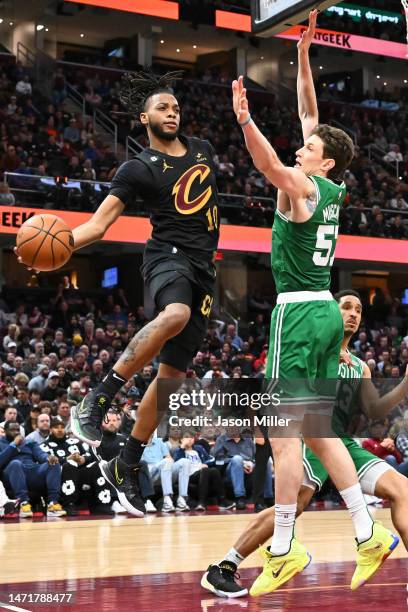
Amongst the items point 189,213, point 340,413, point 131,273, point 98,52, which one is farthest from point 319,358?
point 98,52

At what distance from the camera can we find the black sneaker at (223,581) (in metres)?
6.10

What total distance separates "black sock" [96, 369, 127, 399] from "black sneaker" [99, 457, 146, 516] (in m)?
0.43

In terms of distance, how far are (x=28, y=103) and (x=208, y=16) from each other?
200 inches

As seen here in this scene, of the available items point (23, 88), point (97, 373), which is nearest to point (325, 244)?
point (97, 373)

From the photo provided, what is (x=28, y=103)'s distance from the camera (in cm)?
2492

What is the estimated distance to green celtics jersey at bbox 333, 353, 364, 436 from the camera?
615cm

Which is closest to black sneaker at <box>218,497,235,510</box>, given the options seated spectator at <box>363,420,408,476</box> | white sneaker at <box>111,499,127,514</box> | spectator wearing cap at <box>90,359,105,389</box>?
white sneaker at <box>111,499,127,514</box>

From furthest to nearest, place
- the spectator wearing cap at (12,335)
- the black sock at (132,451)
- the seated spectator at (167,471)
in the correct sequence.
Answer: the spectator wearing cap at (12,335), the seated spectator at (167,471), the black sock at (132,451)

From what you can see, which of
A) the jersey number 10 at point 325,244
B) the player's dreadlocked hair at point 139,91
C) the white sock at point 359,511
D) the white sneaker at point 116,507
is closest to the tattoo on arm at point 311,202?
the jersey number 10 at point 325,244

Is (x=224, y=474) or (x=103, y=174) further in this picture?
(x=103, y=174)

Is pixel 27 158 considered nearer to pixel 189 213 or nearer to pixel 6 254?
pixel 6 254

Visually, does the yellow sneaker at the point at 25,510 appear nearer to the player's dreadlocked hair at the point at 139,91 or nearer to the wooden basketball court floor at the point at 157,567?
the wooden basketball court floor at the point at 157,567

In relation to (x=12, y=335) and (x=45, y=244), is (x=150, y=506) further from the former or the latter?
(x=45, y=244)

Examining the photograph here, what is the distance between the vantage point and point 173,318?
19.1 ft
